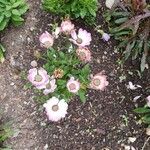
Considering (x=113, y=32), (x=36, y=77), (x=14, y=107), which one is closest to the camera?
(x=36, y=77)

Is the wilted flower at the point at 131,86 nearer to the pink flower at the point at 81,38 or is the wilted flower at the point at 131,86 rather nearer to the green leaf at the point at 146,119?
the green leaf at the point at 146,119

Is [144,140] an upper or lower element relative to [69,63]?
lower

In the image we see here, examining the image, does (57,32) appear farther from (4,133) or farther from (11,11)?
(4,133)

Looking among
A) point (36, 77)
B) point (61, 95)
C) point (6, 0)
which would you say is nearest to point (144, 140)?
point (61, 95)

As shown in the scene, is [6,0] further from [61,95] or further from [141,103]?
[141,103]

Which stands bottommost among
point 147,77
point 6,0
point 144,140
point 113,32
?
point 144,140

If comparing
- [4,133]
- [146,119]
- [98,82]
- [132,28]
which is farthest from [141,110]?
[4,133]

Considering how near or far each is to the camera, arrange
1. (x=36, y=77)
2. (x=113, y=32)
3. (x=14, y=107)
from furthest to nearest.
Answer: (x=113, y=32)
(x=14, y=107)
(x=36, y=77)
